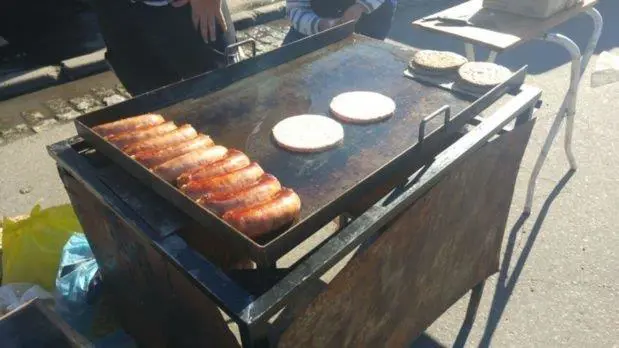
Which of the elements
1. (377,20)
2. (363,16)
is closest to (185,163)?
(363,16)

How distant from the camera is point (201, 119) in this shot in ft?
8.96

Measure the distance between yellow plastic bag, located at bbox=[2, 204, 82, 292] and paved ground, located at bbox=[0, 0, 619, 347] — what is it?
1264 mm

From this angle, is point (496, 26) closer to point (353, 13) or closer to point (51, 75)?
point (353, 13)

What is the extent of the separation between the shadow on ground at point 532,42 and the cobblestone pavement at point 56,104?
9.94 feet

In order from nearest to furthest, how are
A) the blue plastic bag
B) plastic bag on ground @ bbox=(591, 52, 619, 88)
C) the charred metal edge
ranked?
1. the charred metal edge
2. the blue plastic bag
3. plastic bag on ground @ bbox=(591, 52, 619, 88)

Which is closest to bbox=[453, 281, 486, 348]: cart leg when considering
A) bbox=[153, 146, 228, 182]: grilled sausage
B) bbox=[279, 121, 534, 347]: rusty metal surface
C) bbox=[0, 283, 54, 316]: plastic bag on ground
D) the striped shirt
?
bbox=[279, 121, 534, 347]: rusty metal surface

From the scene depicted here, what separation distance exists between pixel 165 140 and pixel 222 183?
0.51m

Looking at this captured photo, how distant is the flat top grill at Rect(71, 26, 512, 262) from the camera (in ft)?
6.50

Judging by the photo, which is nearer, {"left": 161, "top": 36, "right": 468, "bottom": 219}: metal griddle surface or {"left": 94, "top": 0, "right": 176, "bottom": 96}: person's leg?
{"left": 161, "top": 36, "right": 468, "bottom": 219}: metal griddle surface

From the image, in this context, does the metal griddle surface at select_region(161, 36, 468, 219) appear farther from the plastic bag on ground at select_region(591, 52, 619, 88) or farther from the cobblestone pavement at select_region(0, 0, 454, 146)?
the plastic bag on ground at select_region(591, 52, 619, 88)

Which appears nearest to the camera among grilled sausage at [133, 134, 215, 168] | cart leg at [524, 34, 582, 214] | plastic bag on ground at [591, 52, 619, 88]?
grilled sausage at [133, 134, 215, 168]

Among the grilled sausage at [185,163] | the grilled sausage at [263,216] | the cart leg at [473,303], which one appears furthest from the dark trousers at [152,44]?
the cart leg at [473,303]

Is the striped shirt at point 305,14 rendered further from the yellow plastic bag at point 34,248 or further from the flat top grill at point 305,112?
the yellow plastic bag at point 34,248

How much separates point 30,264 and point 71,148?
140cm
